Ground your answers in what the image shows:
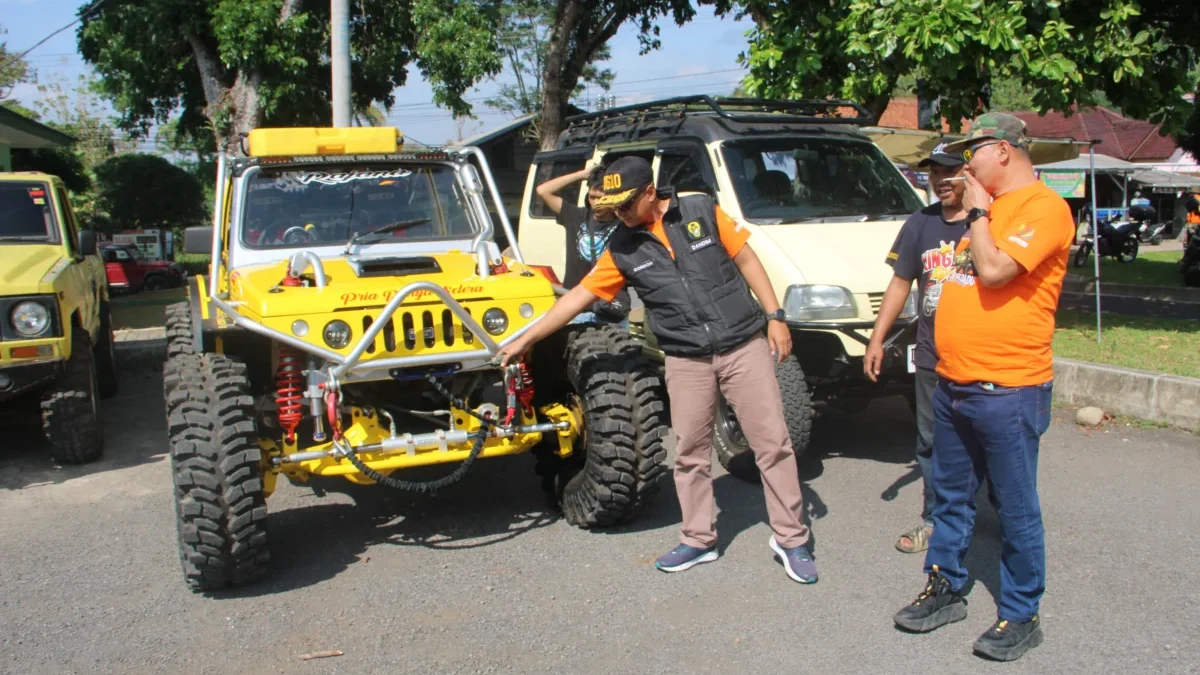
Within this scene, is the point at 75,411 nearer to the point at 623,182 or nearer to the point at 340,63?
the point at 623,182

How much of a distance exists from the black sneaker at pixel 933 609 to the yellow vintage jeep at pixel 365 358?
4.74 ft

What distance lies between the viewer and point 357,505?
599cm

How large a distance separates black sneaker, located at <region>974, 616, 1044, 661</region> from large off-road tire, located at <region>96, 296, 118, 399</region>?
7.48 metres

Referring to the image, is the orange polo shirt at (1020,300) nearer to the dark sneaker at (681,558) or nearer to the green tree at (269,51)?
the dark sneaker at (681,558)

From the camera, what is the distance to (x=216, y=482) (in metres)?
4.48

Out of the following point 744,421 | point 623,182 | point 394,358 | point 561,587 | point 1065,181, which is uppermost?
point 1065,181

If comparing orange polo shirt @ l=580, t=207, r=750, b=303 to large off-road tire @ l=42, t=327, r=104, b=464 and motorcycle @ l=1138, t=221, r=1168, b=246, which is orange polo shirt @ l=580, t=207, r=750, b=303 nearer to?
large off-road tire @ l=42, t=327, r=104, b=464

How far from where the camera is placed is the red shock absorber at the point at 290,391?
4.86 metres

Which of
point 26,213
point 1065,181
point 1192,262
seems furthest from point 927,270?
point 1192,262

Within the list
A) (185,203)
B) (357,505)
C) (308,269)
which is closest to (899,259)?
(308,269)

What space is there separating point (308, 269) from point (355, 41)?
46.6 ft

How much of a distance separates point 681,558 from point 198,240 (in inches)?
123

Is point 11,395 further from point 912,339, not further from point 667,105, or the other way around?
point 912,339

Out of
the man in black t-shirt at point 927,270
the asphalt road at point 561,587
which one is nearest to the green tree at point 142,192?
the asphalt road at point 561,587
